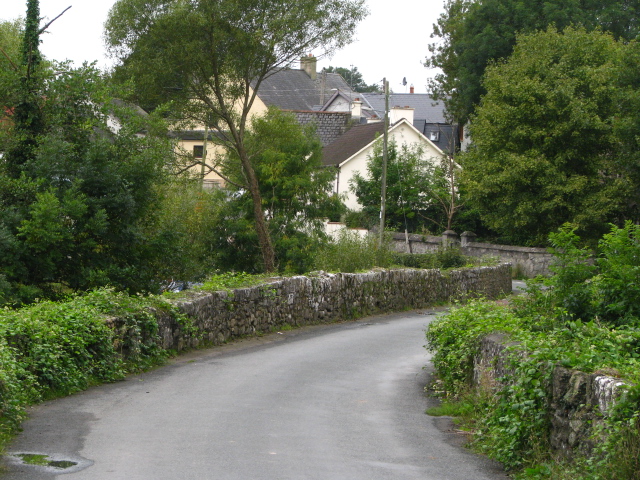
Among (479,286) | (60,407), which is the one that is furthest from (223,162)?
(60,407)

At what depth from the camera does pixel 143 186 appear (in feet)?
53.0

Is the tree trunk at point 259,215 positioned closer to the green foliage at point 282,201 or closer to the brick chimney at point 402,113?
the green foliage at point 282,201

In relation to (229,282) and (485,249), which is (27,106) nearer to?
(229,282)

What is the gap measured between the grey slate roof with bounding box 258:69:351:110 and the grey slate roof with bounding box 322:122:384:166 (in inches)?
487

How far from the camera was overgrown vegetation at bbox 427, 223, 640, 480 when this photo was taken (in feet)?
20.6

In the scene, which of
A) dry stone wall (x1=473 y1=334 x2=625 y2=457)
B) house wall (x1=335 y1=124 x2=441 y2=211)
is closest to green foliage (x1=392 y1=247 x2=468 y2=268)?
house wall (x1=335 y1=124 x2=441 y2=211)

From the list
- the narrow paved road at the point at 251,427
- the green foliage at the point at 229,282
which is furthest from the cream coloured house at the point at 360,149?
the narrow paved road at the point at 251,427

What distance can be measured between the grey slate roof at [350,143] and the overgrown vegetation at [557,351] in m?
40.9

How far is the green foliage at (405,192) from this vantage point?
49.1 m

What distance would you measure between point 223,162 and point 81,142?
16586 mm

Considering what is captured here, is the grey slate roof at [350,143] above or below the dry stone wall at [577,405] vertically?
above

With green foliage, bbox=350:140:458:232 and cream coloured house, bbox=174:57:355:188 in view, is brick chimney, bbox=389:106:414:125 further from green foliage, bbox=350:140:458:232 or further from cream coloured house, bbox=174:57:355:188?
green foliage, bbox=350:140:458:232

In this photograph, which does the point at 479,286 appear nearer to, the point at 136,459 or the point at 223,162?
the point at 223,162

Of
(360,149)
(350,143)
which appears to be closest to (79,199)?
(360,149)
